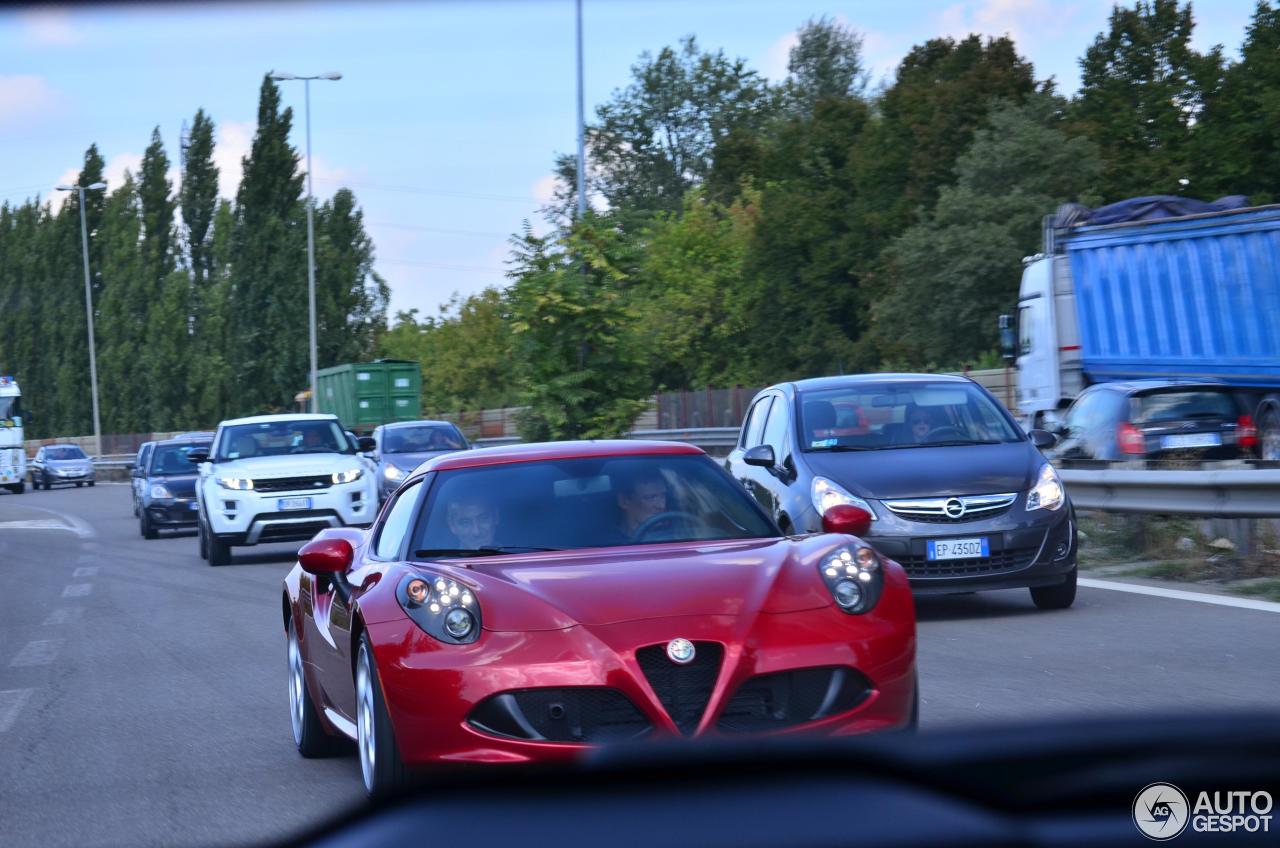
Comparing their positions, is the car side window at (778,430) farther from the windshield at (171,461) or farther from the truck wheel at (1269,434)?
the windshield at (171,461)

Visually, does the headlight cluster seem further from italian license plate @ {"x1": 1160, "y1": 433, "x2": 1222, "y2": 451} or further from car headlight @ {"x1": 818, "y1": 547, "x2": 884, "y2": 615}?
italian license plate @ {"x1": 1160, "y1": 433, "x2": 1222, "y2": 451}

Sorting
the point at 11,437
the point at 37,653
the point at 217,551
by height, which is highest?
the point at 37,653

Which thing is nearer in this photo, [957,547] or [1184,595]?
[957,547]

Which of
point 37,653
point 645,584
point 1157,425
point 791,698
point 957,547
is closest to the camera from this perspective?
point 791,698

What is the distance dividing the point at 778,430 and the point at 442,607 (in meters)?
7.53

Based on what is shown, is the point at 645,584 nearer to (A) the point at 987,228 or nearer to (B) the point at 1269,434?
(B) the point at 1269,434

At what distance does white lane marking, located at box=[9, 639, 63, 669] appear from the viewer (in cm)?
1165

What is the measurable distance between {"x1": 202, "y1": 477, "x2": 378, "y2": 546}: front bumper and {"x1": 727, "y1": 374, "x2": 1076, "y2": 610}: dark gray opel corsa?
8.64 metres

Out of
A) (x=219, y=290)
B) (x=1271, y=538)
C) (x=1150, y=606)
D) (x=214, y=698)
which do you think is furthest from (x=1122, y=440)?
(x=219, y=290)

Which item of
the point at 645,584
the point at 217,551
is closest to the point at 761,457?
the point at 645,584

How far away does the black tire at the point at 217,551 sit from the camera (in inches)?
802

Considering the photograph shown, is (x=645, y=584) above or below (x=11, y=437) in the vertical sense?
above

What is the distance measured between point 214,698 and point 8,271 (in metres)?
101

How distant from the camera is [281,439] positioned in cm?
2152
